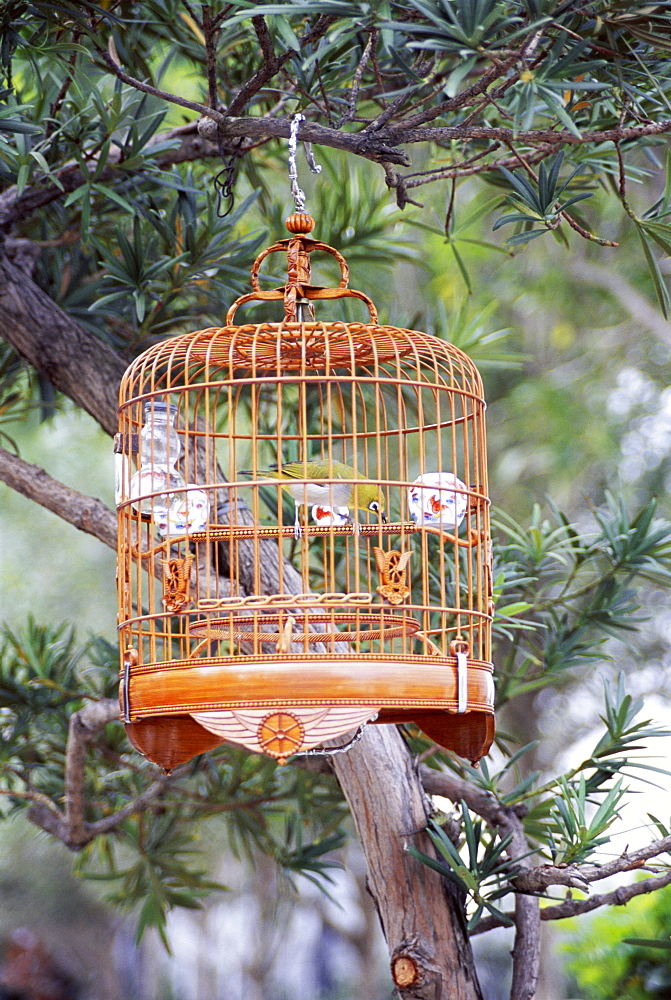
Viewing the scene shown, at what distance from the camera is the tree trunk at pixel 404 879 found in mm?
2164

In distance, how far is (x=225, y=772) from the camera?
9.52 feet

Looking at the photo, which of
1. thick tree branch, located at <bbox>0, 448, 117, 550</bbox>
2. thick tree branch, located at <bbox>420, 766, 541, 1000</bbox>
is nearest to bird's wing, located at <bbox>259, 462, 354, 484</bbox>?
thick tree branch, located at <bbox>0, 448, 117, 550</bbox>

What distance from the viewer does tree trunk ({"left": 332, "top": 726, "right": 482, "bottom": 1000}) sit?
2164 mm

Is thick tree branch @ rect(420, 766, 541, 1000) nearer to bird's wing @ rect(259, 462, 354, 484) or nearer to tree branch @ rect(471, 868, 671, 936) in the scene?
tree branch @ rect(471, 868, 671, 936)

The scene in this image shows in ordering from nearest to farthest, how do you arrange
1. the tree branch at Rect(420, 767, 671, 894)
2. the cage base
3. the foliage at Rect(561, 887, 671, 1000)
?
1. the cage base
2. the tree branch at Rect(420, 767, 671, 894)
3. the foliage at Rect(561, 887, 671, 1000)

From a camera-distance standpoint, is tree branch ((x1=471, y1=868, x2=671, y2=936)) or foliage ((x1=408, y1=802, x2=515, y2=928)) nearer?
tree branch ((x1=471, y1=868, x2=671, y2=936))

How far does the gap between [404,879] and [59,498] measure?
3.93 feet

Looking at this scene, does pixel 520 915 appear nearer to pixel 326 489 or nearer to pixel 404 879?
pixel 404 879

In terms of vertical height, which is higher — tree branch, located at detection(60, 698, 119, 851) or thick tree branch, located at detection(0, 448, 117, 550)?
thick tree branch, located at detection(0, 448, 117, 550)

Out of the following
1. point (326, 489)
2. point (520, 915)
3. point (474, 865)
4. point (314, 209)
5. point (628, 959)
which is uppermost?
point (314, 209)

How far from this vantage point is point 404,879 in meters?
2.24

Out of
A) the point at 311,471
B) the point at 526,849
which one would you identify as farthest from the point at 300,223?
the point at 526,849

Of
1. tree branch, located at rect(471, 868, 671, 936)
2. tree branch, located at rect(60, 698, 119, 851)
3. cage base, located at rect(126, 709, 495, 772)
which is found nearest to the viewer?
cage base, located at rect(126, 709, 495, 772)

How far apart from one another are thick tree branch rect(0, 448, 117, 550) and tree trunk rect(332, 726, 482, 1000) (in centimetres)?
78
